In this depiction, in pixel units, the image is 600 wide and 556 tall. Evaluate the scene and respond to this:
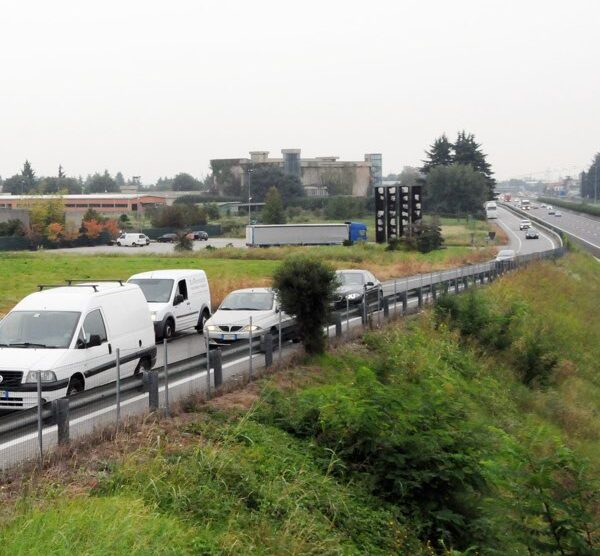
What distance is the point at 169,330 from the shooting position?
2403 centimetres

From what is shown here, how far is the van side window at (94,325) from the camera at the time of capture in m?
15.1

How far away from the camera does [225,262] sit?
57.8 meters

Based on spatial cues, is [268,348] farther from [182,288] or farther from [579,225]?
[579,225]

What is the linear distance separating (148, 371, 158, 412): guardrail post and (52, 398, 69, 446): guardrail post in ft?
6.10

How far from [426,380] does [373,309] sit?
728 centimetres

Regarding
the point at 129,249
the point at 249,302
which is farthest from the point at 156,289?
the point at 129,249

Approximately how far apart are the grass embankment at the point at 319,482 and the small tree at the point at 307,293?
719 mm

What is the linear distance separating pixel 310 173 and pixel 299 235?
9106 centimetres

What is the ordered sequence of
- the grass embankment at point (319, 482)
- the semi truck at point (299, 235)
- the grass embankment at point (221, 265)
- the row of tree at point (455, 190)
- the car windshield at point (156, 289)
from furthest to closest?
the row of tree at point (455, 190) < the semi truck at point (299, 235) < the grass embankment at point (221, 265) < the car windshield at point (156, 289) < the grass embankment at point (319, 482)

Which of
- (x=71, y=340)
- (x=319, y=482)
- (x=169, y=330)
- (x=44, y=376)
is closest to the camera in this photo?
(x=319, y=482)

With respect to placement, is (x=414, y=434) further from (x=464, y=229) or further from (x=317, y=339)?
(x=464, y=229)

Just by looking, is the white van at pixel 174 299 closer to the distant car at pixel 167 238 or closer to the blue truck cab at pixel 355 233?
the blue truck cab at pixel 355 233

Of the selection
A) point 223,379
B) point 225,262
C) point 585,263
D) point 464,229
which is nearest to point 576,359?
point 223,379

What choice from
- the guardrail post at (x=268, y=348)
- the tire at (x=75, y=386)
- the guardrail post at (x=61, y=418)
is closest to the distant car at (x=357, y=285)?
the guardrail post at (x=268, y=348)
